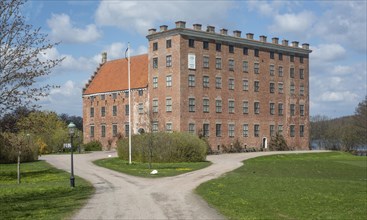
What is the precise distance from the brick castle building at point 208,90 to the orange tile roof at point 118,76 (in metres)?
0.19

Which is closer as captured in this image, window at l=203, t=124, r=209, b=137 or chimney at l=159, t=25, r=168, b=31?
chimney at l=159, t=25, r=168, b=31

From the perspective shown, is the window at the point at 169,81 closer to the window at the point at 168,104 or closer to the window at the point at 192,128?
the window at the point at 168,104

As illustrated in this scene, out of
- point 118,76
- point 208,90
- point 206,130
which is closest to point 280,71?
point 208,90

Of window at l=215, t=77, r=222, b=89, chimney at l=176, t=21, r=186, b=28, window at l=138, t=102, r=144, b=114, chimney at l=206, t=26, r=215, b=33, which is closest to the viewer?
chimney at l=176, t=21, r=186, b=28

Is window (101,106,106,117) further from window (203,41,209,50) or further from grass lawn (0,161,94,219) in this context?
grass lawn (0,161,94,219)

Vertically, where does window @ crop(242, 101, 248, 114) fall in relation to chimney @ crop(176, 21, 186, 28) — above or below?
below

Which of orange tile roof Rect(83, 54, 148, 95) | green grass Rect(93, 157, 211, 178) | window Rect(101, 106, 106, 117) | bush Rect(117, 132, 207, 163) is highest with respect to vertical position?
orange tile roof Rect(83, 54, 148, 95)

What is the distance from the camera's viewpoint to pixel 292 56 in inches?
2960

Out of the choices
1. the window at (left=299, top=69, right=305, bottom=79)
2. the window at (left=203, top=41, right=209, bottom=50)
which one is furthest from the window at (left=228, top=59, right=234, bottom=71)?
the window at (left=299, top=69, right=305, bottom=79)

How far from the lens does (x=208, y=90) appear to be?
64375 millimetres

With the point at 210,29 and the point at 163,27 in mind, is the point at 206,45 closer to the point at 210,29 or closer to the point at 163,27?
the point at 210,29

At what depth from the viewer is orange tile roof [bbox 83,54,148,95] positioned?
68500 mm

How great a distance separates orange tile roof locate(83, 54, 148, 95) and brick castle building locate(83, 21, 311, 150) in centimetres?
19

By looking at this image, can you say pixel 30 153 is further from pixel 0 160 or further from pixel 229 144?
pixel 229 144
